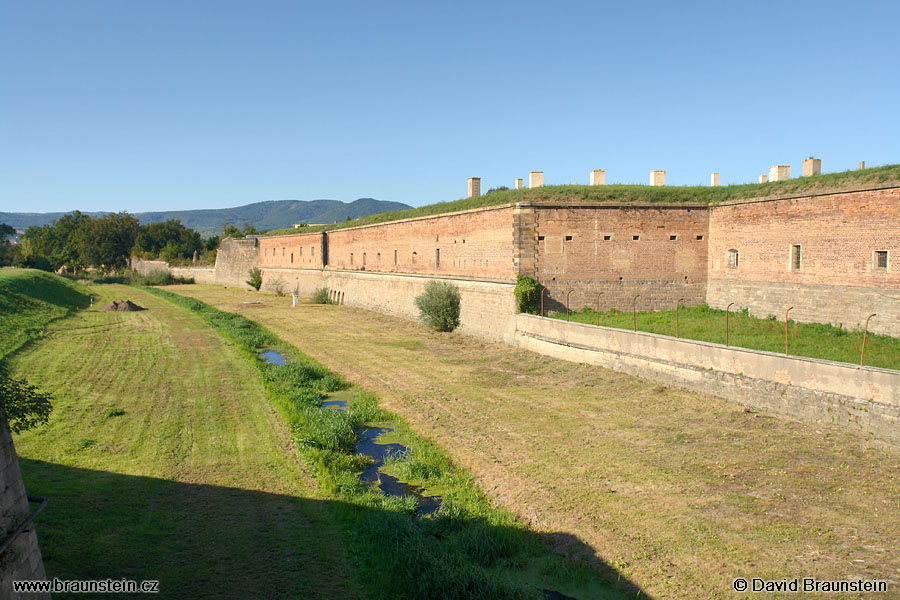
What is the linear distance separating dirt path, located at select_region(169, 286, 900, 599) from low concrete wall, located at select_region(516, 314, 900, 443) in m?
0.34

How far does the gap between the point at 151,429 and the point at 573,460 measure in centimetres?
788

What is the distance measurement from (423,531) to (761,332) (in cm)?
1216

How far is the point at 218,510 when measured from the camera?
25.3 feet

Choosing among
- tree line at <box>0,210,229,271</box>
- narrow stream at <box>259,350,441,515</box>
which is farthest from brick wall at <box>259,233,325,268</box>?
narrow stream at <box>259,350,441,515</box>

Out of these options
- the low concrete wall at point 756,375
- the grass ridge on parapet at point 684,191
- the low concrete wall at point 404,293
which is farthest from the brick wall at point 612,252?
the low concrete wall at point 756,375

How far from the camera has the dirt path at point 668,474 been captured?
21.5 feet

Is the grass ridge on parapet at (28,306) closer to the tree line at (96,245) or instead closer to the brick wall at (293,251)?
the brick wall at (293,251)

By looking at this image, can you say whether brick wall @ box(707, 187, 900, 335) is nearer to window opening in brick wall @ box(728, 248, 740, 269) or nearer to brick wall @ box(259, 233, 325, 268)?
window opening in brick wall @ box(728, 248, 740, 269)

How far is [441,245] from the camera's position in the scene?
27094mm

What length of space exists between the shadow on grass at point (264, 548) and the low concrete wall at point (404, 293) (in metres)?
13.6

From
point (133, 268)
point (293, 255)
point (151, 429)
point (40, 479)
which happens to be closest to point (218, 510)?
point (40, 479)

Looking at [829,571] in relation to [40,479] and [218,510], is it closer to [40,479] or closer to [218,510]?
[218,510]

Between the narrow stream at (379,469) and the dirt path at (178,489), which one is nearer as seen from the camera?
the dirt path at (178,489)

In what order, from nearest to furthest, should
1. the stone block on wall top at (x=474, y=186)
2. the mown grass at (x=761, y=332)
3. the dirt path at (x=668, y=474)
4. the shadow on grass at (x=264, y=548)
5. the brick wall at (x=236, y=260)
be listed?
the shadow on grass at (x=264, y=548), the dirt path at (x=668, y=474), the mown grass at (x=761, y=332), the stone block on wall top at (x=474, y=186), the brick wall at (x=236, y=260)
